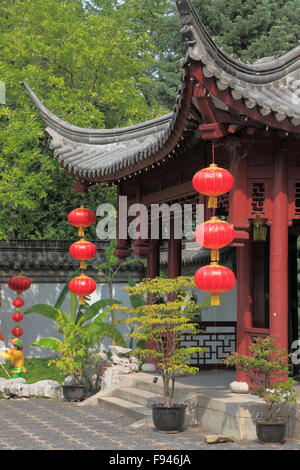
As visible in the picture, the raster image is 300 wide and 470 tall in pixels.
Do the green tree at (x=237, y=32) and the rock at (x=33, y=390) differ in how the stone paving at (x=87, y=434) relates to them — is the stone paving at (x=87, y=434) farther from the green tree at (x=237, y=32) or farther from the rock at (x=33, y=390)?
the green tree at (x=237, y=32)

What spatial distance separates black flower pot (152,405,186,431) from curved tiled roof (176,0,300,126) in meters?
3.70

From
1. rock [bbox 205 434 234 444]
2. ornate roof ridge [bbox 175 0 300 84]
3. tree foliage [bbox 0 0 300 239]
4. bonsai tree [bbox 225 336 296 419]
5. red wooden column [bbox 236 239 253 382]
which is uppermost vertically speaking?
tree foliage [bbox 0 0 300 239]

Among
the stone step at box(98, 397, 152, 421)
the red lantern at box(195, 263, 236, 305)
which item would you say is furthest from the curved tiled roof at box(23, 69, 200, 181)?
the stone step at box(98, 397, 152, 421)

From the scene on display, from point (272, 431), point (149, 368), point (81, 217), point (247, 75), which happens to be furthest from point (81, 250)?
point (272, 431)

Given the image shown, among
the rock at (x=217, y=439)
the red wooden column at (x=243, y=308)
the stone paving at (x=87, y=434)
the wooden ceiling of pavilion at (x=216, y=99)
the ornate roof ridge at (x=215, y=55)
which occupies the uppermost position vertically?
the ornate roof ridge at (x=215, y=55)

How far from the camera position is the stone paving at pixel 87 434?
8.02m

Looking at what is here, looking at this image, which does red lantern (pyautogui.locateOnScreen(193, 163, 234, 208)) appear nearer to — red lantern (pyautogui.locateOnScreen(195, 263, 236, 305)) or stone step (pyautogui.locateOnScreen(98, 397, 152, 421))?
red lantern (pyautogui.locateOnScreen(195, 263, 236, 305))

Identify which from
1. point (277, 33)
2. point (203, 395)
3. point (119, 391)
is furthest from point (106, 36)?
point (203, 395)

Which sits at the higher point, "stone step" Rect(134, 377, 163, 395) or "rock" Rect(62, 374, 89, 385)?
"stone step" Rect(134, 377, 163, 395)

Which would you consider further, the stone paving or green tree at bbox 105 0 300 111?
green tree at bbox 105 0 300 111

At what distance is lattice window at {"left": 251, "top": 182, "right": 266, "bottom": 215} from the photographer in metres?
8.84

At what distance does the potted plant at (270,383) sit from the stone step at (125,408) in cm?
199

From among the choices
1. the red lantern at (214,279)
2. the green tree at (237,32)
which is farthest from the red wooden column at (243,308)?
the green tree at (237,32)

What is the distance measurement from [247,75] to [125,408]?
16.3 ft
